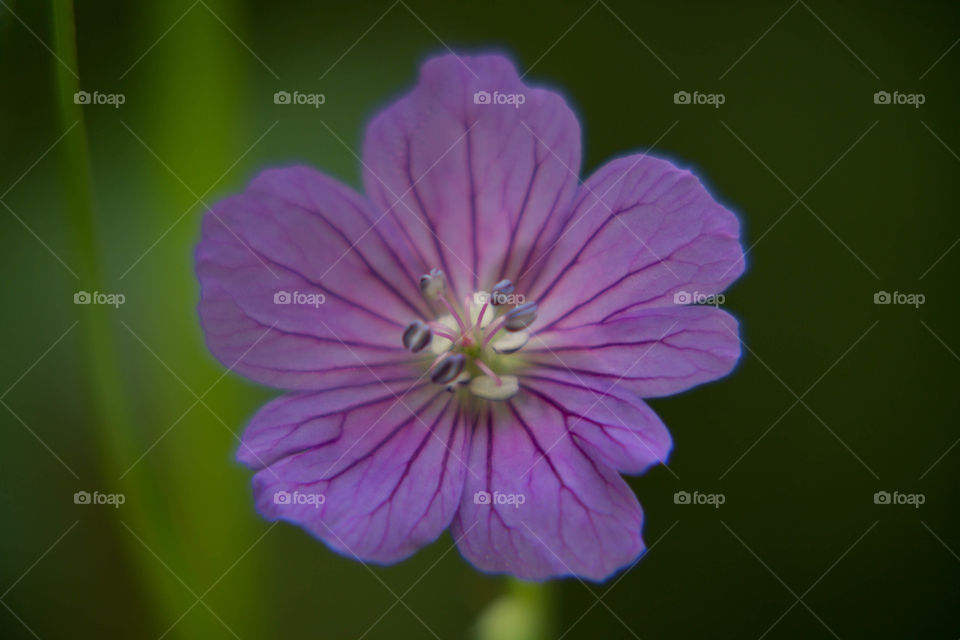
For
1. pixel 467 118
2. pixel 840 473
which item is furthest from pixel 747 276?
pixel 467 118

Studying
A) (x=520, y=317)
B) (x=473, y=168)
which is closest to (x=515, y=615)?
(x=520, y=317)

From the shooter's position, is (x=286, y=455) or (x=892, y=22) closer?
(x=286, y=455)

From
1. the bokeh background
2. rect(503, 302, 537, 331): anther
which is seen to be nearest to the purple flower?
rect(503, 302, 537, 331): anther

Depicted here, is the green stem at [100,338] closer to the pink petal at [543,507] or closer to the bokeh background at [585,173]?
the bokeh background at [585,173]

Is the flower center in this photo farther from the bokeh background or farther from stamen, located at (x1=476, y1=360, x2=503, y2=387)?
the bokeh background

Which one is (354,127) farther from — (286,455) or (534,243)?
(286,455)
